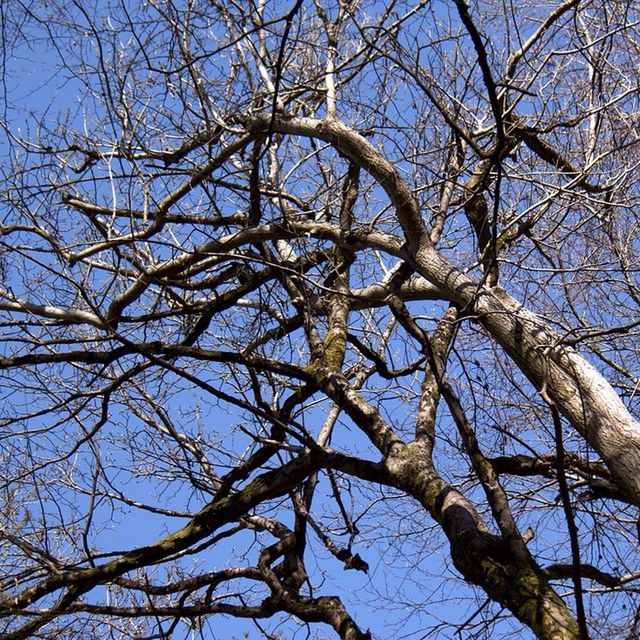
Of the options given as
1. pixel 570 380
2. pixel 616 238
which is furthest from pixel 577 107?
pixel 570 380

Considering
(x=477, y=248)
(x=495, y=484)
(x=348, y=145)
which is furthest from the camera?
(x=477, y=248)

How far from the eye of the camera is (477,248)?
17.7 feet

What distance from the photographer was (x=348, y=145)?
507 centimetres

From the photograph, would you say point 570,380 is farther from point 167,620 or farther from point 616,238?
point 167,620

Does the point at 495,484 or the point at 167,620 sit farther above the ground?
the point at 167,620

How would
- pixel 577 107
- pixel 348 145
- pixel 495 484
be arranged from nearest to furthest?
pixel 495 484
pixel 348 145
pixel 577 107

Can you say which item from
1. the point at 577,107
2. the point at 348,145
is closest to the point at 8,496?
the point at 348,145

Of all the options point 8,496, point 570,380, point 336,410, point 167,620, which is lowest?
point 570,380

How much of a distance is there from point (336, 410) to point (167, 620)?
6.01 ft

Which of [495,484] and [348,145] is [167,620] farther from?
[348,145]

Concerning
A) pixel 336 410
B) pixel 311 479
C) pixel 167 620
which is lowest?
pixel 167 620

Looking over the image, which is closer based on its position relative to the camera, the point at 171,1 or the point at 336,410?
the point at 171,1

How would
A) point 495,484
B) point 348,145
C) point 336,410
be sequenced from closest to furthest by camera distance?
point 495,484 → point 348,145 → point 336,410

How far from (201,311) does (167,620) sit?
206 centimetres
